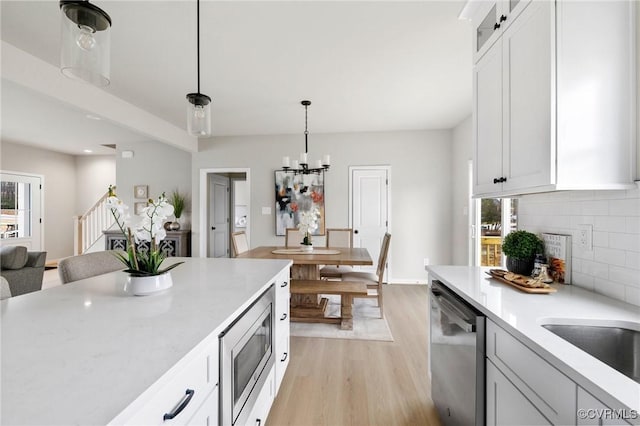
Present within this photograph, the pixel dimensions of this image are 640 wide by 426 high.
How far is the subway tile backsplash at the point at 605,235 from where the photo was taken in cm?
121

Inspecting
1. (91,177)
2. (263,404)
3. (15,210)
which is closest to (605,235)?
(263,404)

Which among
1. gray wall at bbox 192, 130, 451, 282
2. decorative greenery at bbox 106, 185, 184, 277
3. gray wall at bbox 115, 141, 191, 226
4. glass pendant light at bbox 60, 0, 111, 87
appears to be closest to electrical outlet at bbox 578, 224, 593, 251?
decorative greenery at bbox 106, 185, 184, 277

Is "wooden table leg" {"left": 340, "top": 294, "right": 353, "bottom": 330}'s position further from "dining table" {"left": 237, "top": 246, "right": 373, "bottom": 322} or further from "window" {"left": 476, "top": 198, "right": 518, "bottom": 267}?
"window" {"left": 476, "top": 198, "right": 518, "bottom": 267}

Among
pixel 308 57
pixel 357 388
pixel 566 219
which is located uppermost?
pixel 308 57

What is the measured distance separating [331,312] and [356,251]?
81cm

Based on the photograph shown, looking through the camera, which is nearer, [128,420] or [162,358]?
[128,420]

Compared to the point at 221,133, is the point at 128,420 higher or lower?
lower

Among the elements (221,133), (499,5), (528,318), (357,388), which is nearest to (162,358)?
(528,318)

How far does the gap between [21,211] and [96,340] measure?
305 inches

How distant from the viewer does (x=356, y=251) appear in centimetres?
373

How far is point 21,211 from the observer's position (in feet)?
20.1

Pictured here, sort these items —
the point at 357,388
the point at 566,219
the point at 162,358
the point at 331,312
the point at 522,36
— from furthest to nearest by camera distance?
1. the point at 331,312
2. the point at 357,388
3. the point at 566,219
4. the point at 522,36
5. the point at 162,358

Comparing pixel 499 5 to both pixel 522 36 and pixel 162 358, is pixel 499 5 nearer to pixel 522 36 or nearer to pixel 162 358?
pixel 522 36

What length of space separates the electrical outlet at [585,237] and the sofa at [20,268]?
5.42 meters
